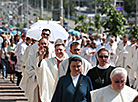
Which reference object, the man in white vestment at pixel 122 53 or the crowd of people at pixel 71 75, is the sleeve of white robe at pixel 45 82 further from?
the man in white vestment at pixel 122 53

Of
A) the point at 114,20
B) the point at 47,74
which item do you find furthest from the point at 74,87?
the point at 114,20

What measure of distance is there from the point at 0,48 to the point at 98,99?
40.9ft

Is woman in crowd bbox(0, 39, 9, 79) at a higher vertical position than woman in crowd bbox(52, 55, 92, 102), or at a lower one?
lower

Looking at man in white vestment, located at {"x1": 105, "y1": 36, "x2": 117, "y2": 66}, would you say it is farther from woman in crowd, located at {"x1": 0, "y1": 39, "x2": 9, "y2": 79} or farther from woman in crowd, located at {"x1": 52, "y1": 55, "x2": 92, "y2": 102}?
woman in crowd, located at {"x1": 52, "y1": 55, "x2": 92, "y2": 102}

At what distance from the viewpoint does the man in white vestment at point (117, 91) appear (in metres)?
6.56

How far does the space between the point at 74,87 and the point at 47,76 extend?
2580 millimetres

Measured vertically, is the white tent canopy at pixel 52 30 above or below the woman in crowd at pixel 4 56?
above

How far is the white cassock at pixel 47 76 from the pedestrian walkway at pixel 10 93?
3.96 metres

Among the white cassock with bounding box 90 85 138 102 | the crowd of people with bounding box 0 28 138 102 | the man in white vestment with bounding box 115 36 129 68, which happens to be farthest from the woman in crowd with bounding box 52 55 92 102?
the man in white vestment with bounding box 115 36 129 68

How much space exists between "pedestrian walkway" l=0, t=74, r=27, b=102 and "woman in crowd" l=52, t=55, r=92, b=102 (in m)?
6.55

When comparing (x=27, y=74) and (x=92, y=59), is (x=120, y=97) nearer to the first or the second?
(x=27, y=74)

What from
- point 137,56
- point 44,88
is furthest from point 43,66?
point 137,56

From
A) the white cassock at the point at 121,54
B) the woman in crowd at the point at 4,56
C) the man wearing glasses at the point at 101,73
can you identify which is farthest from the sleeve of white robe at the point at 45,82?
the white cassock at the point at 121,54

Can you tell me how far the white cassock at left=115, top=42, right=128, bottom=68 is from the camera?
19125 mm
